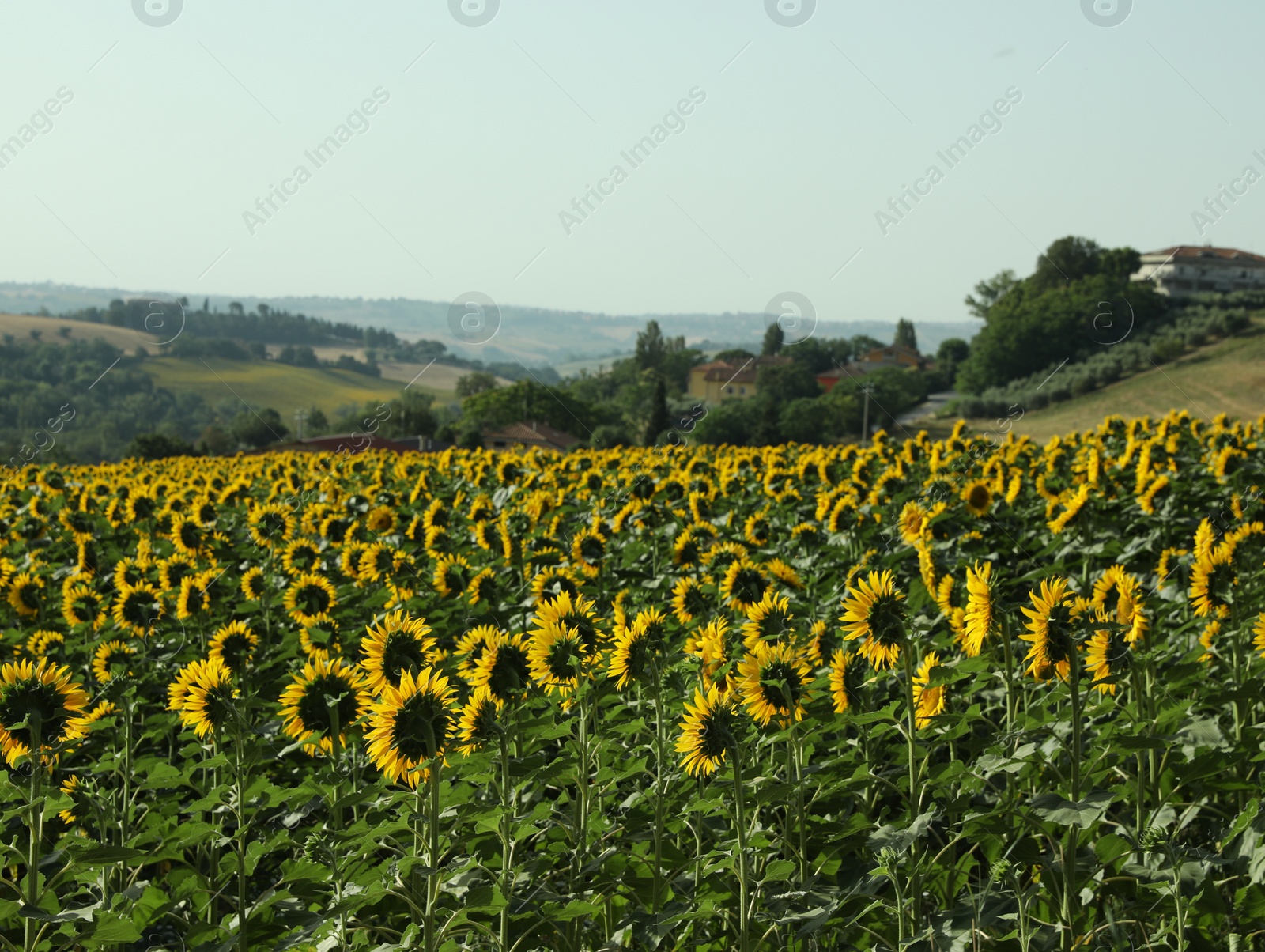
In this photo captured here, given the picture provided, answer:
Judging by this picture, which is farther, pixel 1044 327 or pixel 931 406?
pixel 1044 327

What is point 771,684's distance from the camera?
3383 mm

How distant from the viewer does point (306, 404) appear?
148 m

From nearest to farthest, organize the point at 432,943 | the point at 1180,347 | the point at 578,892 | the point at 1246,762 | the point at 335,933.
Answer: the point at 432,943 → the point at 335,933 → the point at 578,892 → the point at 1246,762 → the point at 1180,347

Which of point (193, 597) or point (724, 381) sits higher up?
point (724, 381)

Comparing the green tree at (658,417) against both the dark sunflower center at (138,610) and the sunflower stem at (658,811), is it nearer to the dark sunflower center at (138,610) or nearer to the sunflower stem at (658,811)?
the dark sunflower center at (138,610)

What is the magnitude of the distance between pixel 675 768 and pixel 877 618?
3.84ft

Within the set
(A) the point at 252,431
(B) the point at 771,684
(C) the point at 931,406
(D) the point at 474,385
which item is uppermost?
(D) the point at 474,385

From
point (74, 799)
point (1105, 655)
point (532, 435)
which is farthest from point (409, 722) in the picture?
point (532, 435)

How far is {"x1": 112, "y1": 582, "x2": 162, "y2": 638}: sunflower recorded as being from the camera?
6.57m

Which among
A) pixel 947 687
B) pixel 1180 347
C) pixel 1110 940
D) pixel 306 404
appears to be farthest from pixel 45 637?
pixel 306 404

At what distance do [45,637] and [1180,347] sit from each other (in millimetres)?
92451

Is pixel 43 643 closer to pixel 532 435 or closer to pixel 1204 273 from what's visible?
pixel 532 435

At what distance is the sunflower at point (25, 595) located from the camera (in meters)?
7.93

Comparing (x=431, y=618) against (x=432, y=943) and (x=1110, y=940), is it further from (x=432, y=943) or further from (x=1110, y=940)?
(x=1110, y=940)
